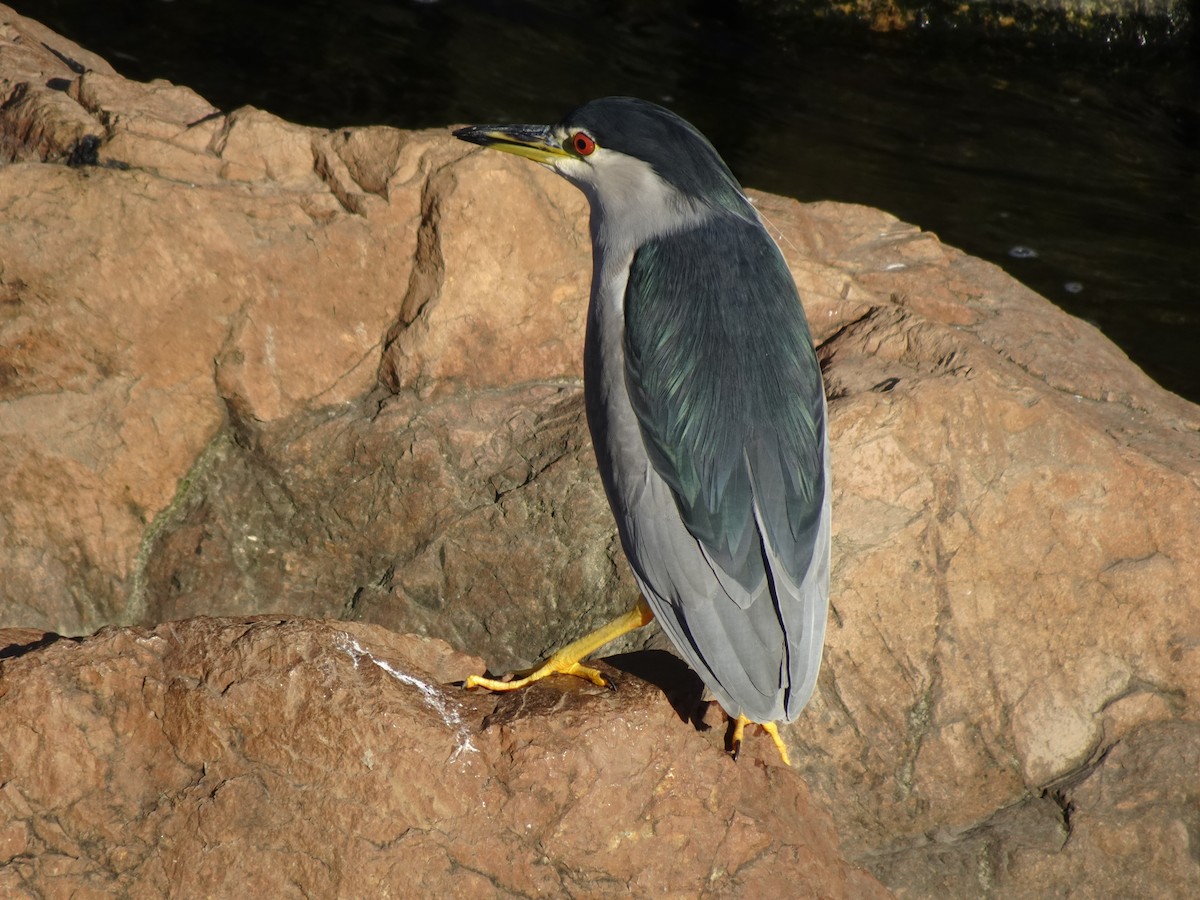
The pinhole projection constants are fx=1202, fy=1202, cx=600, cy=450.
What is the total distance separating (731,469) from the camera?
9.56 feet

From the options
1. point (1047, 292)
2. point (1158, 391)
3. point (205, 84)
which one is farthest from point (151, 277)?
point (1047, 292)

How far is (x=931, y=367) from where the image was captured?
3725mm

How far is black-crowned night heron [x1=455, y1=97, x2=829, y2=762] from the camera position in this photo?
9.29 feet

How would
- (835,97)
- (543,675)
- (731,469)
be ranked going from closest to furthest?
(731,469) → (543,675) → (835,97)

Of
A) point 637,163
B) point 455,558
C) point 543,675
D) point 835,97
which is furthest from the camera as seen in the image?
point 835,97

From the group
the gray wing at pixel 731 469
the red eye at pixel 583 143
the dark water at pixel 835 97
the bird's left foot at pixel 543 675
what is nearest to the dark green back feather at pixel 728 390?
the gray wing at pixel 731 469

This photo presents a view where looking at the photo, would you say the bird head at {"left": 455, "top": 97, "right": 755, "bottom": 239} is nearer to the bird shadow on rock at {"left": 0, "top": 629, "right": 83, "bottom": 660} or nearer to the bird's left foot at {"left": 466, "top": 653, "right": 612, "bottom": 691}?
the bird's left foot at {"left": 466, "top": 653, "right": 612, "bottom": 691}

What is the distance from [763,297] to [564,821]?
143 centimetres

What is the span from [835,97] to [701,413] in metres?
6.43

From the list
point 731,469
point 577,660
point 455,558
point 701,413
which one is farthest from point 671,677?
point 455,558

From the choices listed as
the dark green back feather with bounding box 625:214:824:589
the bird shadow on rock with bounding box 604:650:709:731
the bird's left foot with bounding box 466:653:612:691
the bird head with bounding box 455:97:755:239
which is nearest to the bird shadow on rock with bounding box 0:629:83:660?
the bird's left foot with bounding box 466:653:612:691

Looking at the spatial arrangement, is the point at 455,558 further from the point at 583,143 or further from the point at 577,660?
the point at 583,143

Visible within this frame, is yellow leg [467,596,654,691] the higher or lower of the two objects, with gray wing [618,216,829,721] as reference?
lower

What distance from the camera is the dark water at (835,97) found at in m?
7.42
